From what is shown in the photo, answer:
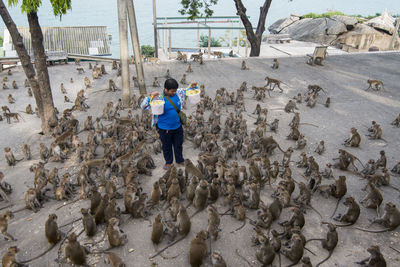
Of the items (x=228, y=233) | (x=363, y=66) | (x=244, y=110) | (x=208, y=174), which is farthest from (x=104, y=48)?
(x=228, y=233)

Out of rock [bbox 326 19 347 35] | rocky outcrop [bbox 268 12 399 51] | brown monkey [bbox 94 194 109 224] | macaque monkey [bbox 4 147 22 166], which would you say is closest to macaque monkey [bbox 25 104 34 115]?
macaque monkey [bbox 4 147 22 166]

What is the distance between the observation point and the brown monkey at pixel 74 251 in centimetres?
520

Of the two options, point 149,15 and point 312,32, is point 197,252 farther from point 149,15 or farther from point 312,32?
point 149,15

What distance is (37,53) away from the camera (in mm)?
9727

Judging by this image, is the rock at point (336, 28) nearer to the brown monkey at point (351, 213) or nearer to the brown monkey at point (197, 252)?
the brown monkey at point (351, 213)

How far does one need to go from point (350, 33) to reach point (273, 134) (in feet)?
98.9

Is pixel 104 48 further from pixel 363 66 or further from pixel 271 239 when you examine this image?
pixel 271 239

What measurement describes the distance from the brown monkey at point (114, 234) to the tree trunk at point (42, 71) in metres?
6.31

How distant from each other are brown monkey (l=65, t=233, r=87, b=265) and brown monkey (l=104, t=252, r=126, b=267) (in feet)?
1.40

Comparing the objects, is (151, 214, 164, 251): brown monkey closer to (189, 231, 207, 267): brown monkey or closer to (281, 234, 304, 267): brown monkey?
(189, 231, 207, 267): brown monkey

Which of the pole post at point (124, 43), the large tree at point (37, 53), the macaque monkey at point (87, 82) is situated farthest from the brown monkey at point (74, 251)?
the macaque monkey at point (87, 82)

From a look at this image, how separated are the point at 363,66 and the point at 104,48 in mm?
21239

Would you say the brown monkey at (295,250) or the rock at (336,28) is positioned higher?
the rock at (336,28)

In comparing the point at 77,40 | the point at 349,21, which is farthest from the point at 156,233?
the point at 349,21
